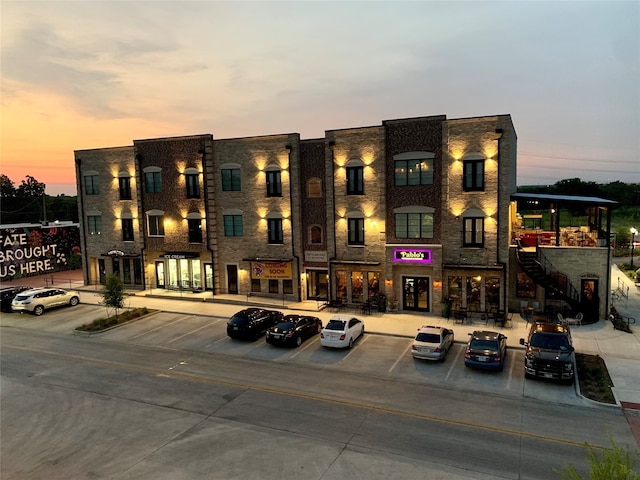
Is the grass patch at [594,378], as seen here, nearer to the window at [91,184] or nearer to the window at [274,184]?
the window at [274,184]

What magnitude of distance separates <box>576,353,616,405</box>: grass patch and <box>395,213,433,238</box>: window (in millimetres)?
11904

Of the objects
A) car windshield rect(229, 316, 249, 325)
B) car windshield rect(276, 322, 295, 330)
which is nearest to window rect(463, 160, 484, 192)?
car windshield rect(276, 322, 295, 330)

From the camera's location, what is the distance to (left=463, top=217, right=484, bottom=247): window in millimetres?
29750

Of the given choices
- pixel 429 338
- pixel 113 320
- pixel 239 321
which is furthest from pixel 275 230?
pixel 429 338

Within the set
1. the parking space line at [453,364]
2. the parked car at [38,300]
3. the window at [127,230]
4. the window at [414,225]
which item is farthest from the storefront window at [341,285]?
the parked car at [38,300]

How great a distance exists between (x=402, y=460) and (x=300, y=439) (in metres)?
3.34

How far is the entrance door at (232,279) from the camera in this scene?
37375mm

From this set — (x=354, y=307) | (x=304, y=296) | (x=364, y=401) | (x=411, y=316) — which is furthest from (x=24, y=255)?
(x=364, y=401)

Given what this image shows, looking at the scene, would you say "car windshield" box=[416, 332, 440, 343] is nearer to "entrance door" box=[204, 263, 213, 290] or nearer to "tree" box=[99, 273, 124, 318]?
"tree" box=[99, 273, 124, 318]

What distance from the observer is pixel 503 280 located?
29.2 m

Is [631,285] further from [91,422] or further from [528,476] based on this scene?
[91,422]

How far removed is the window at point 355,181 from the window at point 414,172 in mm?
2513

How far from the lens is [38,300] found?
33656 millimetres

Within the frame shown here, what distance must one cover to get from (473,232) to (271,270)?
15.1 meters
